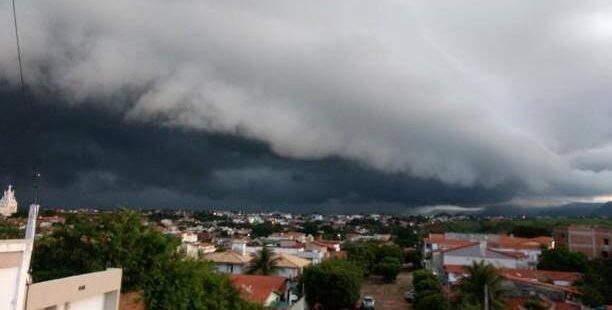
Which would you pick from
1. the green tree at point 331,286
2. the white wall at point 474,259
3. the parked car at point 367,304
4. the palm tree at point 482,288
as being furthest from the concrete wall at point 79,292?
the white wall at point 474,259

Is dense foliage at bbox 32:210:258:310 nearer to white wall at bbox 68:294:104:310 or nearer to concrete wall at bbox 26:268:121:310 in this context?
concrete wall at bbox 26:268:121:310

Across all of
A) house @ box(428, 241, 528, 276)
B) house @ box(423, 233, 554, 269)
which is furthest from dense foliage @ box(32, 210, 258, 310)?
house @ box(423, 233, 554, 269)

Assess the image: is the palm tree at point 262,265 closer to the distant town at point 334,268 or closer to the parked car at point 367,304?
the distant town at point 334,268

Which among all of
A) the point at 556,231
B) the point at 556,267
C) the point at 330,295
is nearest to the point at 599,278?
the point at 556,267

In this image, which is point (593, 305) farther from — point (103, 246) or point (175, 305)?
point (103, 246)

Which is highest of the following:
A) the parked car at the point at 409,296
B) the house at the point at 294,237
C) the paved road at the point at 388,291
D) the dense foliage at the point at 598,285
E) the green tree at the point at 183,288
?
the green tree at the point at 183,288

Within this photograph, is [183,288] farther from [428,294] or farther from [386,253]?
[386,253]
